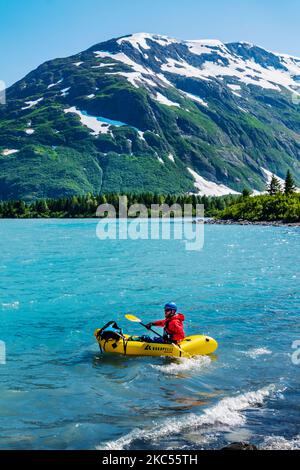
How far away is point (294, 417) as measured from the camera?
13.7 meters

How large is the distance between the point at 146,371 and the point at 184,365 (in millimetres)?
1592

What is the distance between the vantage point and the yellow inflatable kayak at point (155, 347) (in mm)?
19781

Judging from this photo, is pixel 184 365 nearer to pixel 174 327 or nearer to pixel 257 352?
pixel 174 327

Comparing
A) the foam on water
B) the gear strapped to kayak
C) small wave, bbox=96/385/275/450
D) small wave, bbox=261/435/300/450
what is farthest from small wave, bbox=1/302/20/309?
small wave, bbox=261/435/300/450

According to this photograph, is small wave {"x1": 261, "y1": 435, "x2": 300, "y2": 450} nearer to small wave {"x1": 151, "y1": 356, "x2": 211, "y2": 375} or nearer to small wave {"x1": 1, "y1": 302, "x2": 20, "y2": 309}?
small wave {"x1": 151, "y1": 356, "x2": 211, "y2": 375}

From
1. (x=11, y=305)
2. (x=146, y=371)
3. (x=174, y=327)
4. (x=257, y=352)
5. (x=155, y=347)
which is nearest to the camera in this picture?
(x=146, y=371)

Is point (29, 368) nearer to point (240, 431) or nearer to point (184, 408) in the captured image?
point (184, 408)

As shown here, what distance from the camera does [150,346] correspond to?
20.0 meters

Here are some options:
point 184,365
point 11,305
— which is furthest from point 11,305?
point 184,365

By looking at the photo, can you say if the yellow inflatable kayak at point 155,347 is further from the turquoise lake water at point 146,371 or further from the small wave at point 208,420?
the small wave at point 208,420

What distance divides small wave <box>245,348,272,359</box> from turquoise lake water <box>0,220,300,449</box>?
0.14 ft

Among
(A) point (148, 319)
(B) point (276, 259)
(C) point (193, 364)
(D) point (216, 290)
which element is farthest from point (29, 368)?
(B) point (276, 259)

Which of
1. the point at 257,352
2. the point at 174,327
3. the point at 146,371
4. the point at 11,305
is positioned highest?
the point at 174,327
